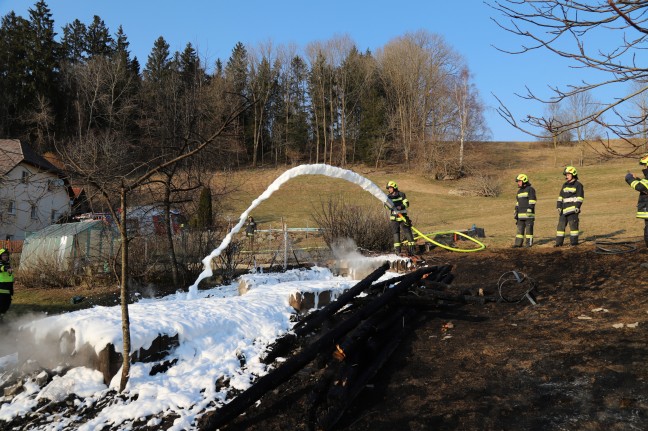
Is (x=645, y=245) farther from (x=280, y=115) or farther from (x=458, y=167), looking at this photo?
(x=280, y=115)

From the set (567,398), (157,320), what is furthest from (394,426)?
(157,320)

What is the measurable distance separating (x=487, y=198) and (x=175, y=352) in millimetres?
37559

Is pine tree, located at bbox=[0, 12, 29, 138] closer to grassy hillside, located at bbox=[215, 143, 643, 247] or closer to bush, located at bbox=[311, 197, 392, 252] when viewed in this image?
grassy hillside, located at bbox=[215, 143, 643, 247]

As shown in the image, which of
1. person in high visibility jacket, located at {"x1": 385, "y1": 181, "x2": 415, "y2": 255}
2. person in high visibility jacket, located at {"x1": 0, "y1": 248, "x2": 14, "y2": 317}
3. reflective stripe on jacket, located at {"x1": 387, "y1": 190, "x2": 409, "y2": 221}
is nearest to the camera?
person in high visibility jacket, located at {"x1": 0, "y1": 248, "x2": 14, "y2": 317}

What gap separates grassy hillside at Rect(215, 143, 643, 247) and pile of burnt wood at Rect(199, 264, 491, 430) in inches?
285

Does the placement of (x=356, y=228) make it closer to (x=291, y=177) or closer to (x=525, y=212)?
(x=525, y=212)

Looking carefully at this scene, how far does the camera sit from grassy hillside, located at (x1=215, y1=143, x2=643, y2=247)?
18.4m

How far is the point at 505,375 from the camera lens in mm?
4980

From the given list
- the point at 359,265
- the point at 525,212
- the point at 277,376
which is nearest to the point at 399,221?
the point at 359,265

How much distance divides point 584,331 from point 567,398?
1939 millimetres

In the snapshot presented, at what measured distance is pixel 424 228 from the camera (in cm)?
2564

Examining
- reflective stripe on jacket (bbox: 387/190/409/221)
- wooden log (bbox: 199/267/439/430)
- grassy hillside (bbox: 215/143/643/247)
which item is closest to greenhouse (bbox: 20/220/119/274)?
grassy hillside (bbox: 215/143/643/247)

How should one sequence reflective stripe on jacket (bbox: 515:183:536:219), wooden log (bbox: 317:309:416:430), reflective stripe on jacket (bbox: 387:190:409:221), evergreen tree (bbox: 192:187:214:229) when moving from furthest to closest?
evergreen tree (bbox: 192:187:214:229) < reflective stripe on jacket (bbox: 387:190:409:221) < reflective stripe on jacket (bbox: 515:183:536:219) < wooden log (bbox: 317:309:416:430)

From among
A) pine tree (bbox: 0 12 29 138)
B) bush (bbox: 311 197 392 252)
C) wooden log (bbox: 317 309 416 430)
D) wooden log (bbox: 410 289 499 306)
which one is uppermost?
pine tree (bbox: 0 12 29 138)
